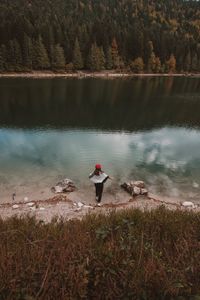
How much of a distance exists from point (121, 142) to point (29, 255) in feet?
77.5

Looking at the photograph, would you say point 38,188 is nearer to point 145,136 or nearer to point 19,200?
point 19,200

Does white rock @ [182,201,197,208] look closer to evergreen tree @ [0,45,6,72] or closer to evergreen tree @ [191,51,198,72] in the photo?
evergreen tree @ [0,45,6,72]

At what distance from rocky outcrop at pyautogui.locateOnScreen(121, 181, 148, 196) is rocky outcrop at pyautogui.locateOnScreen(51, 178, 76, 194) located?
3401 millimetres

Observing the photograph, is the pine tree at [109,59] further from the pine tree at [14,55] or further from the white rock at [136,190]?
the white rock at [136,190]

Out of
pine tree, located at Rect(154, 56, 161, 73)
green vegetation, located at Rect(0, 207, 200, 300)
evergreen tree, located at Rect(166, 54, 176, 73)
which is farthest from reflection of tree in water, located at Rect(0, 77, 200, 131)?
evergreen tree, located at Rect(166, 54, 176, 73)

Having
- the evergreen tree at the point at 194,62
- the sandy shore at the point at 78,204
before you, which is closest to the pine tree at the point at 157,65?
the evergreen tree at the point at 194,62

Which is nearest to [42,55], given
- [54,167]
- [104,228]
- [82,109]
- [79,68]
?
[79,68]

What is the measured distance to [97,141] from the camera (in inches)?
1100

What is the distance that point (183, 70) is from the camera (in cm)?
12531

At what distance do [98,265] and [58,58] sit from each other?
94.2m

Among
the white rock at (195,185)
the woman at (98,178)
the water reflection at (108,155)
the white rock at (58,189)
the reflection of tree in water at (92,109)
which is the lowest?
the reflection of tree in water at (92,109)

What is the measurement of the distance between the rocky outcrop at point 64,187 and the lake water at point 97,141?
3.17 feet

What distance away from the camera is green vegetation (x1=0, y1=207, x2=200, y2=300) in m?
4.09

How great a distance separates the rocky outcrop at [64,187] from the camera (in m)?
15.8
